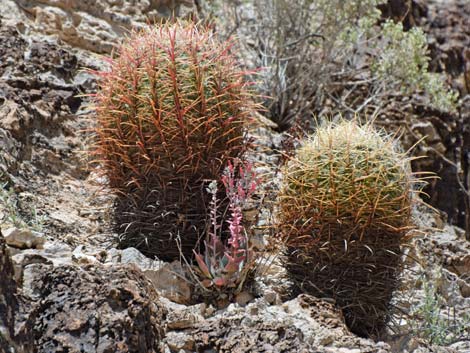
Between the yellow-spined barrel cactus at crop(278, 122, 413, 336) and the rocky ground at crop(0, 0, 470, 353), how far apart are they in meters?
0.20

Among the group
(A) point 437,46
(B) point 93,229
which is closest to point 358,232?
(B) point 93,229

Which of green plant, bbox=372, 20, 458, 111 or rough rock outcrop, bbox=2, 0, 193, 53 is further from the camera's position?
green plant, bbox=372, 20, 458, 111

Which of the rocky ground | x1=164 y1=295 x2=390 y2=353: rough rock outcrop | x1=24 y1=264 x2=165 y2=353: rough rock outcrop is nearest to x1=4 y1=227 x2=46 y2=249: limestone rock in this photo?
the rocky ground

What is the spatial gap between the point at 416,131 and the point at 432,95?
14.5 inches

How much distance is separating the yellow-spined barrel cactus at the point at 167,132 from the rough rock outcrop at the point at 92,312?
806 millimetres

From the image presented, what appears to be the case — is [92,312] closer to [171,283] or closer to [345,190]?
[171,283]

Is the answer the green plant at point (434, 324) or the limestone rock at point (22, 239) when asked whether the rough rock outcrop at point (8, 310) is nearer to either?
the limestone rock at point (22, 239)

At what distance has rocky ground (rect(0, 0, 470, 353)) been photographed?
8.86 feet

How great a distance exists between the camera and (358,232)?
359 centimetres

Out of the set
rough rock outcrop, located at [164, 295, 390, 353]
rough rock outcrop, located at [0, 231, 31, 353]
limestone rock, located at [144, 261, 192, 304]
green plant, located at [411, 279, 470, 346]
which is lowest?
green plant, located at [411, 279, 470, 346]

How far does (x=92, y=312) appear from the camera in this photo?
2.70 meters

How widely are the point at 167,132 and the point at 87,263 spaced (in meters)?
0.74

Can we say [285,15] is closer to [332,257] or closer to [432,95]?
[432,95]

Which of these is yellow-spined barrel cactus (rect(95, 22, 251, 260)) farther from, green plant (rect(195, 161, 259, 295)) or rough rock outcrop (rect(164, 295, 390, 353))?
rough rock outcrop (rect(164, 295, 390, 353))
